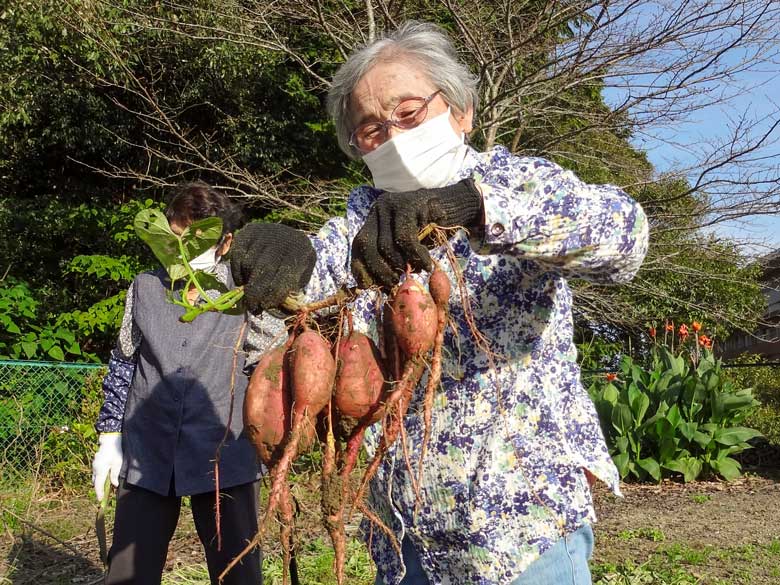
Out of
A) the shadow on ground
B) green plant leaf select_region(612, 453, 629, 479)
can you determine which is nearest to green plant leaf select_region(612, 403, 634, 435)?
green plant leaf select_region(612, 453, 629, 479)

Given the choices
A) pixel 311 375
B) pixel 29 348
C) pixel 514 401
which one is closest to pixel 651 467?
pixel 514 401

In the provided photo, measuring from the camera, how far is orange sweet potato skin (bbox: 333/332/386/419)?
1.46 metres

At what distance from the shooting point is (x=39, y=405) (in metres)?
6.64

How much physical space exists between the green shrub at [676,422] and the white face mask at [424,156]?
5528 mm

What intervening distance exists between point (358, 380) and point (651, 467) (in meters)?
6.09

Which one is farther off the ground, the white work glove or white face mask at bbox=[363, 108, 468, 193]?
white face mask at bbox=[363, 108, 468, 193]

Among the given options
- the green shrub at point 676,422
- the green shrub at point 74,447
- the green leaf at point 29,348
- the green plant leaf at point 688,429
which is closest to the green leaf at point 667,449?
the green shrub at point 676,422

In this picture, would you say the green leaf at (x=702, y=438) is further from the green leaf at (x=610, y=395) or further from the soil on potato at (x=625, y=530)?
the green leaf at (x=610, y=395)

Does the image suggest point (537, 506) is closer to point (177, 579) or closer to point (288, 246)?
point (288, 246)

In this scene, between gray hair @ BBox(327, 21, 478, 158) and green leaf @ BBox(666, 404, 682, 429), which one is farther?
green leaf @ BBox(666, 404, 682, 429)

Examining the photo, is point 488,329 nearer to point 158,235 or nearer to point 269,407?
point 269,407

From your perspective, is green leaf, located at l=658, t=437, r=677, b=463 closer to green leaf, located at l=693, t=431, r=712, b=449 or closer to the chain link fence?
green leaf, located at l=693, t=431, r=712, b=449

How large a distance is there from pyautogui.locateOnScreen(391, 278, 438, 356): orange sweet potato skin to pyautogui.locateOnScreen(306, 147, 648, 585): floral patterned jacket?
8cm

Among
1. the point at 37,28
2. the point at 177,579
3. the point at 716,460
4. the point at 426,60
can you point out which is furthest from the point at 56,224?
the point at 426,60
